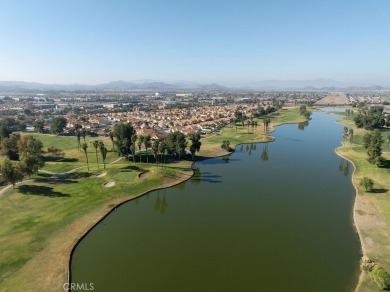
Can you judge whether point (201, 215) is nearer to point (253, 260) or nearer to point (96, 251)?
point (253, 260)

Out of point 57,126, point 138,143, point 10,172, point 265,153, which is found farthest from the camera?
point 57,126

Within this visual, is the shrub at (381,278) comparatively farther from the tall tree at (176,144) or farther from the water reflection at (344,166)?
the tall tree at (176,144)

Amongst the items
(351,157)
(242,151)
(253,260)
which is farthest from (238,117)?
(253,260)

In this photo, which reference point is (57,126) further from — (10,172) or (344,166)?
(344,166)

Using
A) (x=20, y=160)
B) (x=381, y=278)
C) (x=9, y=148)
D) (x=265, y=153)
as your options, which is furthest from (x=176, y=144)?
(x=381, y=278)

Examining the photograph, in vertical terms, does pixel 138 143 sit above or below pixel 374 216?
above

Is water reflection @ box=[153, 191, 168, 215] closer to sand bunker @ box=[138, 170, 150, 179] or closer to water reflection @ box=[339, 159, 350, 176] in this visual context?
sand bunker @ box=[138, 170, 150, 179]

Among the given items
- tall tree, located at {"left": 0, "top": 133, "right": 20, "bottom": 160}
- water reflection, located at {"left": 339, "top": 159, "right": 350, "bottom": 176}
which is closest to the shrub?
water reflection, located at {"left": 339, "top": 159, "right": 350, "bottom": 176}
